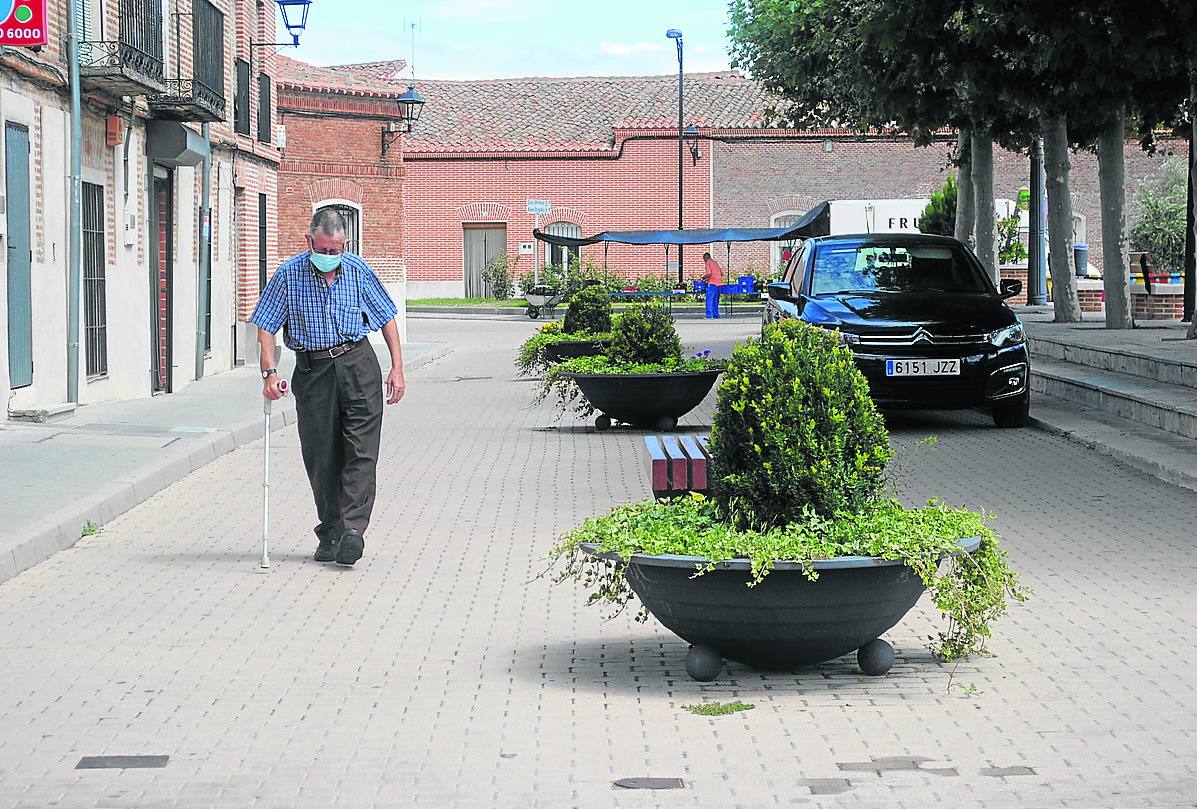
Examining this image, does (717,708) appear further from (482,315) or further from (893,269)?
(482,315)

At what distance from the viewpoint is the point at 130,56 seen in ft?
63.1

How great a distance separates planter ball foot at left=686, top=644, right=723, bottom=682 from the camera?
6.33m

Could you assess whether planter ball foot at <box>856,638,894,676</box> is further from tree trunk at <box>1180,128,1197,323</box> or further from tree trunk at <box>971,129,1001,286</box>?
tree trunk at <box>971,129,1001,286</box>

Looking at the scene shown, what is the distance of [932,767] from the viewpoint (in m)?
5.28

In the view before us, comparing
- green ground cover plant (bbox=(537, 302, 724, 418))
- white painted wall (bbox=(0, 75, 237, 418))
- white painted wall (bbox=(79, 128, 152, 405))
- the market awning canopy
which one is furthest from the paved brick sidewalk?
the market awning canopy

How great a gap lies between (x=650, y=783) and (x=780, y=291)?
13503mm

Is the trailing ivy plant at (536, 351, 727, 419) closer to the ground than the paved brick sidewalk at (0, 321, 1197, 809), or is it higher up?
higher up

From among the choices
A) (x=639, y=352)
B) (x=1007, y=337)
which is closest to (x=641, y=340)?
(x=639, y=352)

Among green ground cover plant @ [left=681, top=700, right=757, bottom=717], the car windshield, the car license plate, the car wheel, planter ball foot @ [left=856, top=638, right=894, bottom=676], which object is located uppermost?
the car windshield

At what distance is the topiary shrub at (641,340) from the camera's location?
17.0 m

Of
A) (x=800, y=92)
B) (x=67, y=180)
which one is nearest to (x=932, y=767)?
(x=67, y=180)

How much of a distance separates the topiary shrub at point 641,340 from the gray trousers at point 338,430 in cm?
769

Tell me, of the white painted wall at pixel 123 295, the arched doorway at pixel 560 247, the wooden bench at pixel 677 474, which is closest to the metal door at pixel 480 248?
the arched doorway at pixel 560 247

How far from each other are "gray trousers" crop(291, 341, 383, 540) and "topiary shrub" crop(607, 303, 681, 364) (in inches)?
303
